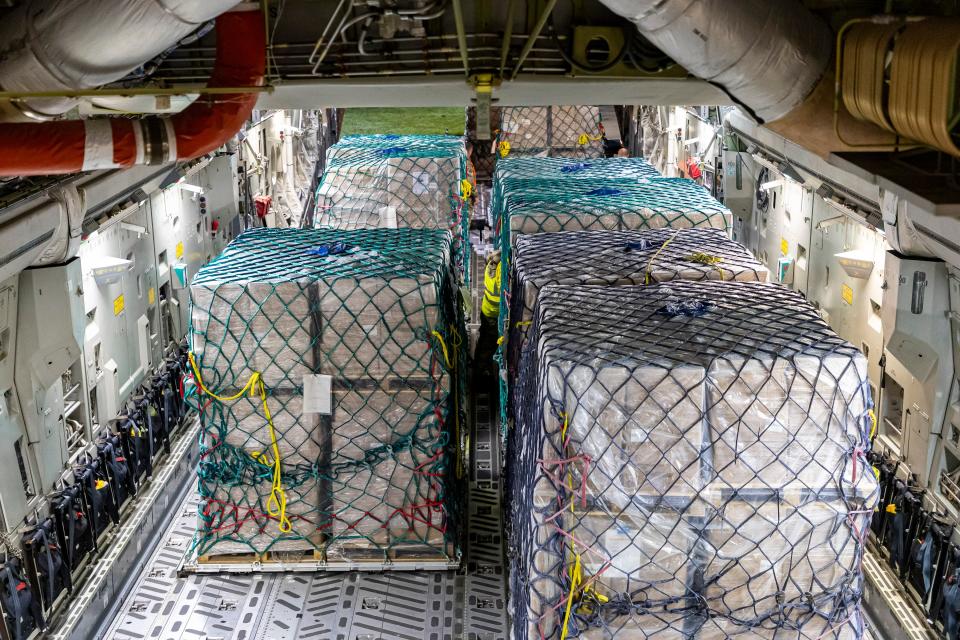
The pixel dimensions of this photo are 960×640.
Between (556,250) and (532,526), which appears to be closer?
(532,526)

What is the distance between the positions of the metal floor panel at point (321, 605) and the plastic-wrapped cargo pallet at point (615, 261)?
55.2 inches

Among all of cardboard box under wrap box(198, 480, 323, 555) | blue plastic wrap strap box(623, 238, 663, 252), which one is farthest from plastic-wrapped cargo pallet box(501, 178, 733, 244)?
cardboard box under wrap box(198, 480, 323, 555)

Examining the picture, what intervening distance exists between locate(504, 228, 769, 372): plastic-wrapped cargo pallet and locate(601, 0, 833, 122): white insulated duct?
4.18 feet

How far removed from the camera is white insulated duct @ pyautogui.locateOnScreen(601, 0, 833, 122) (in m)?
3.98

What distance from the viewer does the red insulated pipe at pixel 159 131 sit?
15.3 feet

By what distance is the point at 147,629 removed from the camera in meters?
5.84

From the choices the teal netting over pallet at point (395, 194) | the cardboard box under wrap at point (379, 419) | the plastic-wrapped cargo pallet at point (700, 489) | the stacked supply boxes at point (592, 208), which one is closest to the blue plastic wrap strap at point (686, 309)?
the plastic-wrapped cargo pallet at point (700, 489)

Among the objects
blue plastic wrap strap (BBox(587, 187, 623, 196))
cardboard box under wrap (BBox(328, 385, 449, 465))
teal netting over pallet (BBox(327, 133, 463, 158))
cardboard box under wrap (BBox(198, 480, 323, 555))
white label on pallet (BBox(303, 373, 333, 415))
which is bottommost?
cardboard box under wrap (BBox(198, 480, 323, 555))

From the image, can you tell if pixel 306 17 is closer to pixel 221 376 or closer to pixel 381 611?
pixel 221 376

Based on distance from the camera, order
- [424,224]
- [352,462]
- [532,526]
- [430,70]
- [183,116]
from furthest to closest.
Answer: [424,224], [352,462], [430,70], [183,116], [532,526]

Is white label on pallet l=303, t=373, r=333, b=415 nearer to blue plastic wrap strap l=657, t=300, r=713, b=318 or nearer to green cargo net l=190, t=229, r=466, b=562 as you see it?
green cargo net l=190, t=229, r=466, b=562

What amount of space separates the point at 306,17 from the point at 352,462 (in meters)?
2.56

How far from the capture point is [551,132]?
13859mm

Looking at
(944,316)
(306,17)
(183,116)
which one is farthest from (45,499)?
(944,316)
